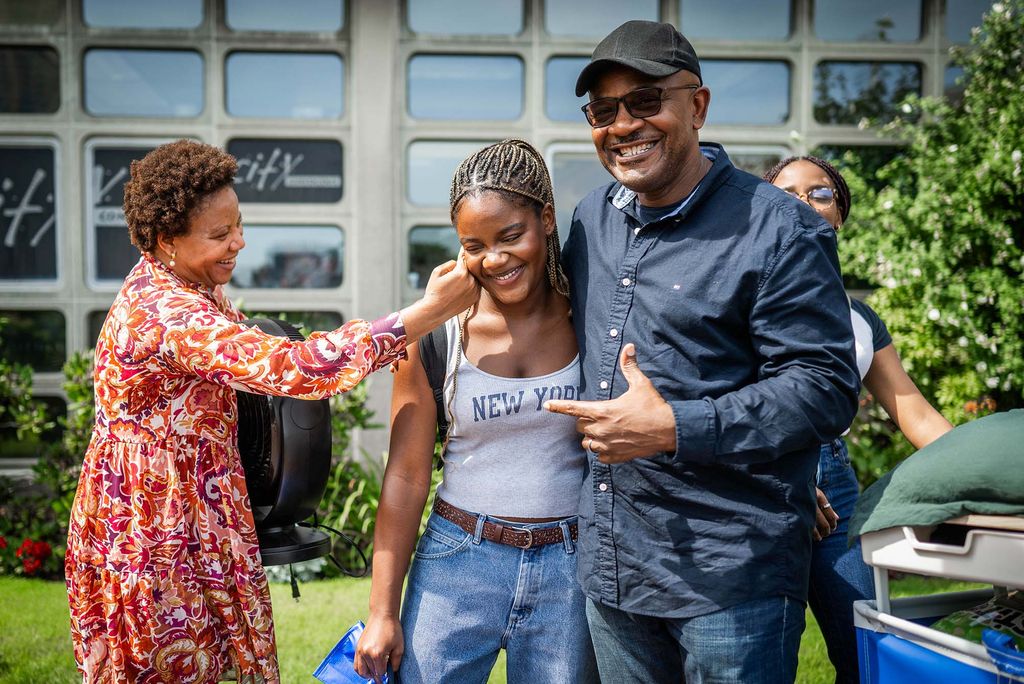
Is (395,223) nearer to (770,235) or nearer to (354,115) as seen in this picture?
(354,115)

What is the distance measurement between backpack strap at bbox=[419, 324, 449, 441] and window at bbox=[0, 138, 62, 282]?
473cm

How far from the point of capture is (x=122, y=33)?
5.52 metres

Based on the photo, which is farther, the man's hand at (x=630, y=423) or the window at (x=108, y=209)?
the window at (x=108, y=209)

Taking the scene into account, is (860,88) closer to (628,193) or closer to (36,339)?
(628,193)

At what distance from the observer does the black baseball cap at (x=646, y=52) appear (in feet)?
5.58

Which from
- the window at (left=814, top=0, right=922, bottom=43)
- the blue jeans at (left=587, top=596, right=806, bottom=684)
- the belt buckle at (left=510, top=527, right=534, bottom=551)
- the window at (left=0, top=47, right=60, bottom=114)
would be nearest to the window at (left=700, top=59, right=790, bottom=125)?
the window at (left=814, top=0, right=922, bottom=43)

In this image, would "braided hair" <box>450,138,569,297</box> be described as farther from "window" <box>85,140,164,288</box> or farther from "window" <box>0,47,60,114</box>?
"window" <box>0,47,60,114</box>

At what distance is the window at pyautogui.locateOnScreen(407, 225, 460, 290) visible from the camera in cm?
581

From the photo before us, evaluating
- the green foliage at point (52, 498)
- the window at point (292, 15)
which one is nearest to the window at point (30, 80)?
the window at point (292, 15)

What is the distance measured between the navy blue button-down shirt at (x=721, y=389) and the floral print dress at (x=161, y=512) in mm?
726

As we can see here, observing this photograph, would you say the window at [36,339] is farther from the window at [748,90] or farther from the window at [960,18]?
the window at [960,18]

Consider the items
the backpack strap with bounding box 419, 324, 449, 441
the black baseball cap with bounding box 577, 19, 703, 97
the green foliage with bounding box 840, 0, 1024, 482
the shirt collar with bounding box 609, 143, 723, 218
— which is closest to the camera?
the black baseball cap with bounding box 577, 19, 703, 97

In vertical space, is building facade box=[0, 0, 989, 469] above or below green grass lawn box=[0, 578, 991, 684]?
above

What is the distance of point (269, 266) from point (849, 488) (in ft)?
14.3
